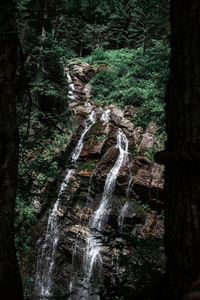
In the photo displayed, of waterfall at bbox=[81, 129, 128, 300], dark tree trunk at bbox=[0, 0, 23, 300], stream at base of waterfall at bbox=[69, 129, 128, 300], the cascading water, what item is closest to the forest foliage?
dark tree trunk at bbox=[0, 0, 23, 300]

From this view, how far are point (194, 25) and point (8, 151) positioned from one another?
1569mm

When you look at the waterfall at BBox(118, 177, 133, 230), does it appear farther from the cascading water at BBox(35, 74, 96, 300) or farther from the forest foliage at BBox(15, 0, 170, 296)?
the forest foliage at BBox(15, 0, 170, 296)

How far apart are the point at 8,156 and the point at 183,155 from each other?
134 centimetres

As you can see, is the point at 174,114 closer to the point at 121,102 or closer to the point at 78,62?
the point at 121,102

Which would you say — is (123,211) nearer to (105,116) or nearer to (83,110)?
(105,116)

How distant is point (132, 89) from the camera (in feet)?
46.8

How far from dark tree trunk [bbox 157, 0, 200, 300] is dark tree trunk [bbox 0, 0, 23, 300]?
118cm

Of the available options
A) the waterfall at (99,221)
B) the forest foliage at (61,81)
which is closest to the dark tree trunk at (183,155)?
the forest foliage at (61,81)

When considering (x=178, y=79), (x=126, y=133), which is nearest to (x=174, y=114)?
(x=178, y=79)

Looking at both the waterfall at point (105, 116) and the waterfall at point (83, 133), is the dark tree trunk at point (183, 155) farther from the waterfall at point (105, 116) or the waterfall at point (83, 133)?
the waterfall at point (105, 116)

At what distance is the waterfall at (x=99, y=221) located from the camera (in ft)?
27.3

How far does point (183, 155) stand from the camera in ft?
3.67

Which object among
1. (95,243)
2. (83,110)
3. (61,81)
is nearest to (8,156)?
(95,243)

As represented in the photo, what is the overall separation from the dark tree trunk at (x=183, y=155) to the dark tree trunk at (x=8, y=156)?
1180mm
